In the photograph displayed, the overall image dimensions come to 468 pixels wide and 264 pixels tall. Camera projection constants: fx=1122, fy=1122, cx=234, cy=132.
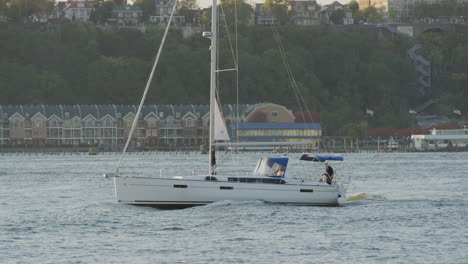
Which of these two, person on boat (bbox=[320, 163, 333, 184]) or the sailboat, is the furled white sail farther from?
person on boat (bbox=[320, 163, 333, 184])

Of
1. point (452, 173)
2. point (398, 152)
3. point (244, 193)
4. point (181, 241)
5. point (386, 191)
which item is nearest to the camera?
point (181, 241)

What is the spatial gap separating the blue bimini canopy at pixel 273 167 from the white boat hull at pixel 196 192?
0.74m

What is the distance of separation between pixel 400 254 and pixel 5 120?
551 ft

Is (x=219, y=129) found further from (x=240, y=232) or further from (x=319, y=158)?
(x=240, y=232)

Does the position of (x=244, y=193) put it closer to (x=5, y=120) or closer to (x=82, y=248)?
(x=82, y=248)

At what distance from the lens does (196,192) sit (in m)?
47.8

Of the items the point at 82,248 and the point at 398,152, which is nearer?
the point at 82,248

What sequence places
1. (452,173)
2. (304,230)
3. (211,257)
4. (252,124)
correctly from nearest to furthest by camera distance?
(211,257), (304,230), (452,173), (252,124)

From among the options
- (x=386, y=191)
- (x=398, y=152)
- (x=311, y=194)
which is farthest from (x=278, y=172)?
(x=398, y=152)

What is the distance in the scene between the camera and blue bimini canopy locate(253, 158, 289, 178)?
48656 millimetres

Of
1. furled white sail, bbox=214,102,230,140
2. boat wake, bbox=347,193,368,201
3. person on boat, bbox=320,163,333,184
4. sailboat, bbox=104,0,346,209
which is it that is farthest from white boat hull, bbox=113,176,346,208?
boat wake, bbox=347,193,368,201

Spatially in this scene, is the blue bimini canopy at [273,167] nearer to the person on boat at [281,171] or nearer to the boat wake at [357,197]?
the person on boat at [281,171]

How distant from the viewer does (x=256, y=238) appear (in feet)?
137

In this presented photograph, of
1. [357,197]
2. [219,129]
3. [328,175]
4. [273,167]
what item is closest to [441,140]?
[357,197]
